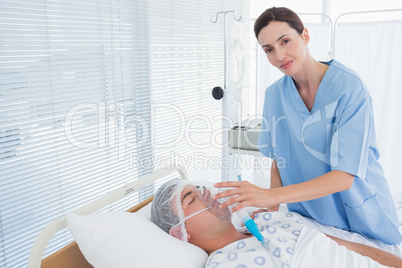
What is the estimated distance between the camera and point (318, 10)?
354cm

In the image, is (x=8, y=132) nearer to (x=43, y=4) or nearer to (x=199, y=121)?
(x=43, y=4)

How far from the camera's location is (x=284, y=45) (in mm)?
1326

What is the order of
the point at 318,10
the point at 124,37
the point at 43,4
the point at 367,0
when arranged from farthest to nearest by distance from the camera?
the point at 318,10 → the point at 367,0 → the point at 124,37 → the point at 43,4

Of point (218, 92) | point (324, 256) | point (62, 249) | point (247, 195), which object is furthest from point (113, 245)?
point (218, 92)

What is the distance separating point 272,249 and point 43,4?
135 cm

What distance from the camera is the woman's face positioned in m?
1.31

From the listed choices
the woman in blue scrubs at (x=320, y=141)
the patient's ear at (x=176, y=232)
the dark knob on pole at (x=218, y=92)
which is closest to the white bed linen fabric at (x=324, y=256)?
the woman in blue scrubs at (x=320, y=141)

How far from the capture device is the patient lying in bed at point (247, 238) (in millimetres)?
1123

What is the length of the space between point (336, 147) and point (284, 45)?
17.0 inches

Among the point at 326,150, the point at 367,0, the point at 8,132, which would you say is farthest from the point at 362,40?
the point at 8,132

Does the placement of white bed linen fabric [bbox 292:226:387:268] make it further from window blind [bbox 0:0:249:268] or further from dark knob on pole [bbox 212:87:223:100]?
window blind [bbox 0:0:249:268]

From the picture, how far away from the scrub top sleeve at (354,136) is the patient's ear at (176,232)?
0.62 metres

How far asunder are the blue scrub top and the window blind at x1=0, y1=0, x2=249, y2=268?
85 cm

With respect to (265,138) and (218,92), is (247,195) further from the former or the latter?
(218,92)
